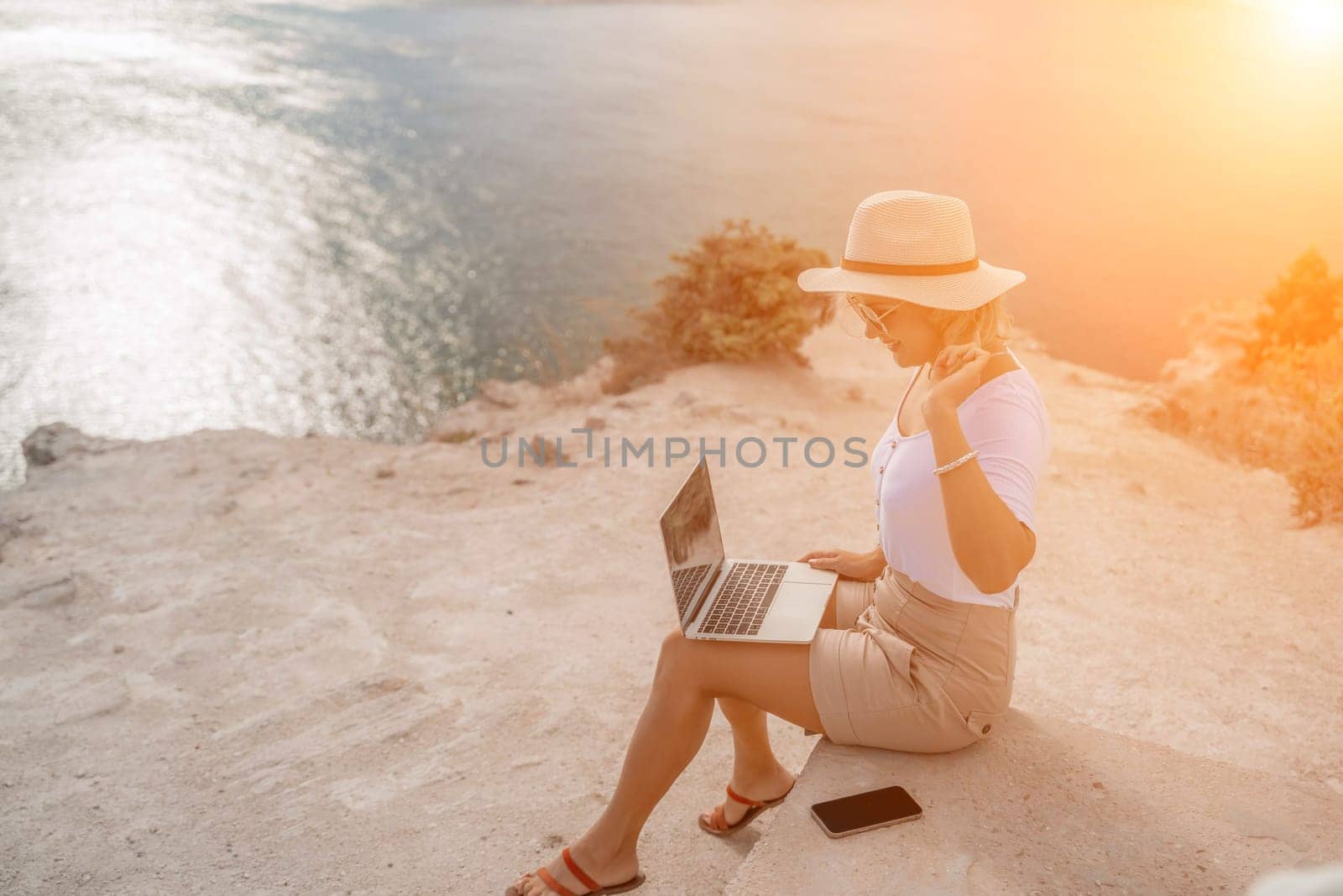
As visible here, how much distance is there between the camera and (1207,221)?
1148cm

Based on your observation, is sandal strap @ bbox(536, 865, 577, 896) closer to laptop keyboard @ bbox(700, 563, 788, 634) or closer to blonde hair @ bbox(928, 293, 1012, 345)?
laptop keyboard @ bbox(700, 563, 788, 634)

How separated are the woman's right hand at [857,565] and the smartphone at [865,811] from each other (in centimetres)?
64

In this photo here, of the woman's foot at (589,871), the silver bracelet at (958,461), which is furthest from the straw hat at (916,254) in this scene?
the woman's foot at (589,871)

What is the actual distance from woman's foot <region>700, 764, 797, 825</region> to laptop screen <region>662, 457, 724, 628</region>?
0.58 meters

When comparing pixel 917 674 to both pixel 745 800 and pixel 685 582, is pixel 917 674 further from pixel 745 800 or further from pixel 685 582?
pixel 745 800

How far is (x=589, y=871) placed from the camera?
2.49m

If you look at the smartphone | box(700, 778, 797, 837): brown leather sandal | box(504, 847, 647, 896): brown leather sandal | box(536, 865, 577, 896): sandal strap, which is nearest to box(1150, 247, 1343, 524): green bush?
box(700, 778, 797, 837): brown leather sandal

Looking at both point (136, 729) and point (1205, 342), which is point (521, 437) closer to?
point (136, 729)

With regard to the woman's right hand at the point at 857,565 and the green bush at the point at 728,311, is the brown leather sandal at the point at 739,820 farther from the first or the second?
the green bush at the point at 728,311

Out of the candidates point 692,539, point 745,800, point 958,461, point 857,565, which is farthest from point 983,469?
point 745,800

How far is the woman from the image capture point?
233 cm

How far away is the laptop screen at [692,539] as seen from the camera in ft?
8.48

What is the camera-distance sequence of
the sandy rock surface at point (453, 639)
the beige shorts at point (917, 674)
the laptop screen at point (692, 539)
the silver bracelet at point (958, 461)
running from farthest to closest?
the sandy rock surface at point (453, 639) → the laptop screen at point (692, 539) → the beige shorts at point (917, 674) → the silver bracelet at point (958, 461)

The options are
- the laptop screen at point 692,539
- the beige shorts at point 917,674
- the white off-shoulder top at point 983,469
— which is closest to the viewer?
the white off-shoulder top at point 983,469
